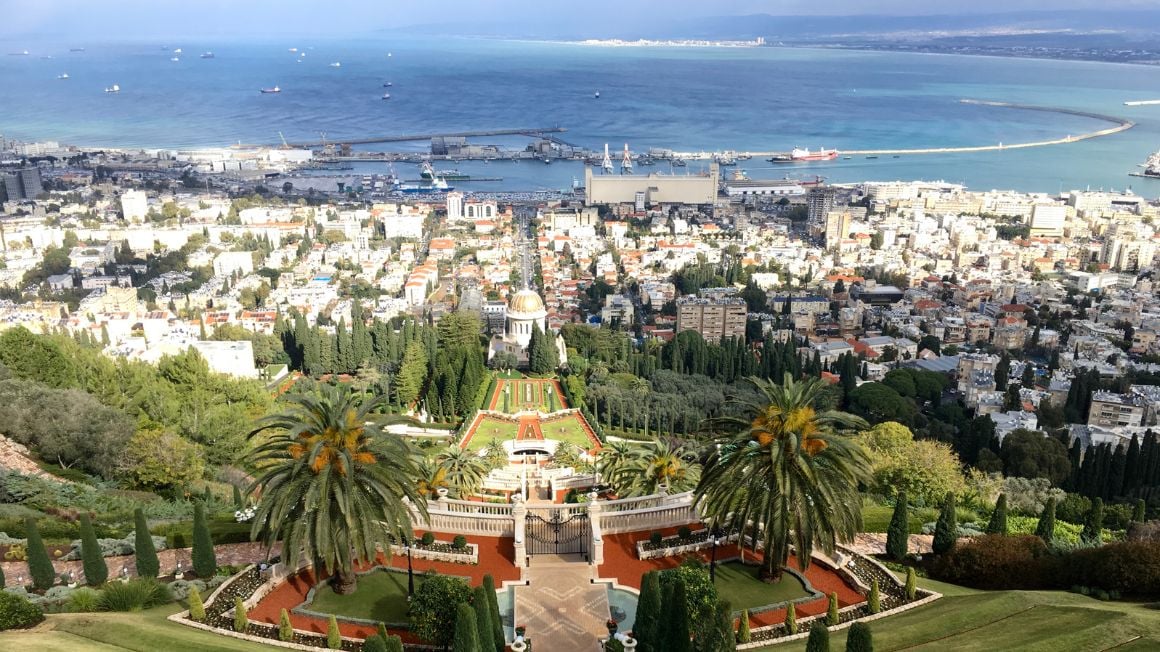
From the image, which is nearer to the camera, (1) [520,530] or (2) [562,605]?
(2) [562,605]

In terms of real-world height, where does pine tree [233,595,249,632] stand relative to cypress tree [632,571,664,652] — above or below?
below

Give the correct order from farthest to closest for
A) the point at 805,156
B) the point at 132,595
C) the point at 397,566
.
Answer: the point at 805,156 < the point at 397,566 < the point at 132,595

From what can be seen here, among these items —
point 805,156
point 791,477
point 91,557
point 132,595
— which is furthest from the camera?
point 805,156

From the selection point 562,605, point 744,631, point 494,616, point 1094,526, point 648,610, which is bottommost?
point 1094,526

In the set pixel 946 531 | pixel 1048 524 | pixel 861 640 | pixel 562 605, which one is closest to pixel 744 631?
pixel 861 640

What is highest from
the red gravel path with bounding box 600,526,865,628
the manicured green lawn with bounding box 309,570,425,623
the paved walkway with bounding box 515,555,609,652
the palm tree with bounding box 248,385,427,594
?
the palm tree with bounding box 248,385,427,594

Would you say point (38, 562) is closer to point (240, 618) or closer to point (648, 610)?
point (240, 618)

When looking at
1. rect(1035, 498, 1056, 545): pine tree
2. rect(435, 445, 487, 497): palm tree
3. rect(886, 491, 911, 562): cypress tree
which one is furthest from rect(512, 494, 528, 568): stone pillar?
rect(1035, 498, 1056, 545): pine tree

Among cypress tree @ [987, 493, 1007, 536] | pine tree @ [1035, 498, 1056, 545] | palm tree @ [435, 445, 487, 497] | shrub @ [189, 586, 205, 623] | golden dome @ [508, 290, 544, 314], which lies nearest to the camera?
shrub @ [189, 586, 205, 623]

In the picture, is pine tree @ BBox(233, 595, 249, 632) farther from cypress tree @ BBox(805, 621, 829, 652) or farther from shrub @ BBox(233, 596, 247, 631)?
cypress tree @ BBox(805, 621, 829, 652)
